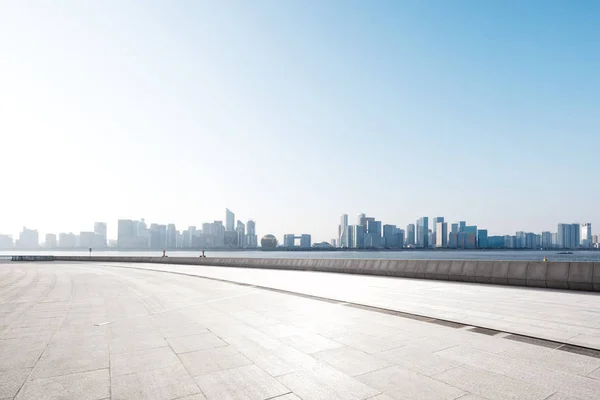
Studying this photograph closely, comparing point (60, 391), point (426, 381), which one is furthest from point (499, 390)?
point (60, 391)

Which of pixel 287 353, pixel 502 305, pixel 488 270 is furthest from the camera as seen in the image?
pixel 488 270

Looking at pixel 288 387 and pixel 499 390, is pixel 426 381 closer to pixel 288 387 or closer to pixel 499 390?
pixel 499 390

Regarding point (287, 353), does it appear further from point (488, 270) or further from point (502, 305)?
point (488, 270)

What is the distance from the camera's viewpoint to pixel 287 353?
21.8 feet

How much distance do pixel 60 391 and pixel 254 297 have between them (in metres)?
9.04

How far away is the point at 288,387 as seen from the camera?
5.08 m

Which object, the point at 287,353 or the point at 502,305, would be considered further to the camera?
the point at 502,305

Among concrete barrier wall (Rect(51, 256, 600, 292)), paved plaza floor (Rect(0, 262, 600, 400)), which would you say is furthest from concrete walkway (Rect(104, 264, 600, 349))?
concrete barrier wall (Rect(51, 256, 600, 292))

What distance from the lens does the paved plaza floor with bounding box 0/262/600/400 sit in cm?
500

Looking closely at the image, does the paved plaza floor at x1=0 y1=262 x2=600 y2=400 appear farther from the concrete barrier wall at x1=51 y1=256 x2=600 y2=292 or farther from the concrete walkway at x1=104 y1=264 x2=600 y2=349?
the concrete barrier wall at x1=51 y1=256 x2=600 y2=292

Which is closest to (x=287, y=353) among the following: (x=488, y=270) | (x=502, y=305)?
(x=502, y=305)

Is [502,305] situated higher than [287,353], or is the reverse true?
[287,353]

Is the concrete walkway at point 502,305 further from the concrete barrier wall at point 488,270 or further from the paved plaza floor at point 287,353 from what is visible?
the concrete barrier wall at point 488,270

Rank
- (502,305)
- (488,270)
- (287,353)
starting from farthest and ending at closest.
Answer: (488,270) → (502,305) → (287,353)
